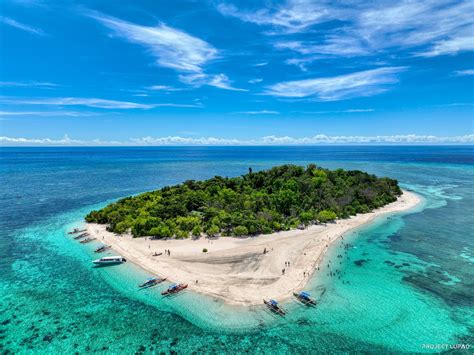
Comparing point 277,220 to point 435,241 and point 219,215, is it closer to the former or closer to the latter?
point 219,215

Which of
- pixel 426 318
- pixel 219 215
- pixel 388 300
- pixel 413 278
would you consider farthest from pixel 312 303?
pixel 219 215

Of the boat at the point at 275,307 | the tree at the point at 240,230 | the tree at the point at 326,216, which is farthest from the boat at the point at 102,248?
the tree at the point at 326,216

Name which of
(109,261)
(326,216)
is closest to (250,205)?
(326,216)

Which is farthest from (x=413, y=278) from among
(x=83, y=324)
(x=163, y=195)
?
(x=163, y=195)

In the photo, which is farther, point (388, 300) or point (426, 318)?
point (388, 300)

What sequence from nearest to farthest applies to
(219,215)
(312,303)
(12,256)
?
(312,303)
(12,256)
(219,215)

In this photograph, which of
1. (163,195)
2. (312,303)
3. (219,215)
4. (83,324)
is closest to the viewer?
(83,324)

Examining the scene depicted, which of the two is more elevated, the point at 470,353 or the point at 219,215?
the point at 219,215
